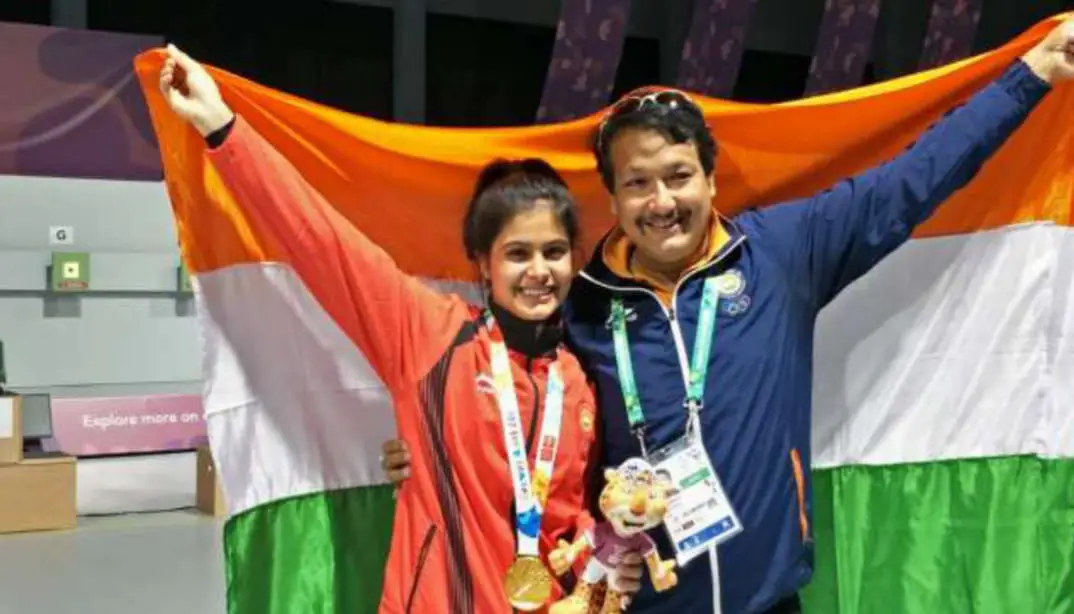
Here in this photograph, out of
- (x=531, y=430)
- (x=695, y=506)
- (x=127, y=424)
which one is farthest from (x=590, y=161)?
(x=127, y=424)

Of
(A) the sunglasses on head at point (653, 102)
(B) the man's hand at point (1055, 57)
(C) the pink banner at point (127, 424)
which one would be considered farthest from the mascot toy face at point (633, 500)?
(C) the pink banner at point (127, 424)

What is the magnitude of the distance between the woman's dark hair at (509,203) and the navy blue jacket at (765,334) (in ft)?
0.45

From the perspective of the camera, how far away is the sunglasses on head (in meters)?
1.89

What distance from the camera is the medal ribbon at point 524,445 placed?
176 centimetres

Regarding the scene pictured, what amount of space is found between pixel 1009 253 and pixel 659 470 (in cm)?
121

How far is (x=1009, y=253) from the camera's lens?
2.54 m

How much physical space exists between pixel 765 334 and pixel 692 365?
0.48ft

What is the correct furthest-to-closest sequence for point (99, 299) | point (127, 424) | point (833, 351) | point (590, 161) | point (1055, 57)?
point (99, 299)
point (127, 424)
point (833, 351)
point (590, 161)
point (1055, 57)

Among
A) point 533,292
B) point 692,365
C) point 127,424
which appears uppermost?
point 533,292

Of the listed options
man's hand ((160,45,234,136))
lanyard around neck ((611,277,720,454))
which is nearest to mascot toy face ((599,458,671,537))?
lanyard around neck ((611,277,720,454))

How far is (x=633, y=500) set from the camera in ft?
5.55

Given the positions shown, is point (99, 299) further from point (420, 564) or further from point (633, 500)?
point (633, 500)

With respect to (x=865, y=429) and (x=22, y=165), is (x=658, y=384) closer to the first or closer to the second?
(x=865, y=429)

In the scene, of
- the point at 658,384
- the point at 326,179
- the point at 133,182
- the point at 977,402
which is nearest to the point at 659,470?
the point at 658,384
